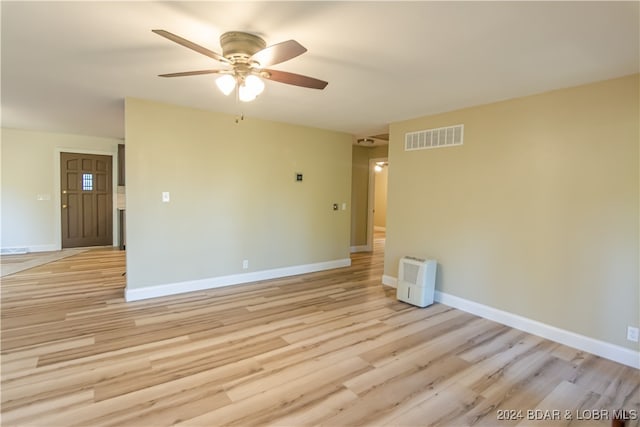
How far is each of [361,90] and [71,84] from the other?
116 inches

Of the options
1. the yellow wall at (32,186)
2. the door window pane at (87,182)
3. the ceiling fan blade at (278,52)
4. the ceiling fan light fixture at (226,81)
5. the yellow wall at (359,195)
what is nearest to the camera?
the ceiling fan blade at (278,52)

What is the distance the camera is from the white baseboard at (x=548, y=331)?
2.76 meters

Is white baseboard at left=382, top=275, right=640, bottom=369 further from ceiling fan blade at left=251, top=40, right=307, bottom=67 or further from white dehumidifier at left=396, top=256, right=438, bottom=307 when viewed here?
ceiling fan blade at left=251, top=40, right=307, bottom=67

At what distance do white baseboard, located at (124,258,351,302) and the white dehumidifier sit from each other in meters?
1.82

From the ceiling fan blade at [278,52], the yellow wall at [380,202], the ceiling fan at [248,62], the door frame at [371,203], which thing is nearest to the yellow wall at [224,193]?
the door frame at [371,203]

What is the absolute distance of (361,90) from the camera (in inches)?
130

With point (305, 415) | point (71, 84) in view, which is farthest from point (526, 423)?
point (71, 84)

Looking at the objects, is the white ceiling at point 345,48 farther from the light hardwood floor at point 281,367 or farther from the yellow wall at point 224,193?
the light hardwood floor at point 281,367

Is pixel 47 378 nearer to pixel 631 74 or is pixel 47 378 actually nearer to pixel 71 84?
pixel 71 84

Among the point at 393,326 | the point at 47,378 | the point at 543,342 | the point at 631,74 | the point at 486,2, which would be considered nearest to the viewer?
the point at 486,2

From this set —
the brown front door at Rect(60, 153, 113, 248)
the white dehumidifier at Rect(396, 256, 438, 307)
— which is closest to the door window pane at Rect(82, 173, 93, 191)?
the brown front door at Rect(60, 153, 113, 248)

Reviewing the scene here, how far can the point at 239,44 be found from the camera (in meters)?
2.13

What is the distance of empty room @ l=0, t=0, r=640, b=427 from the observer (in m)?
2.05

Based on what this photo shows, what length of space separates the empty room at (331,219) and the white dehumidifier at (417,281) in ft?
0.09
